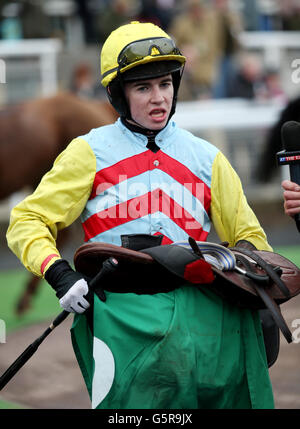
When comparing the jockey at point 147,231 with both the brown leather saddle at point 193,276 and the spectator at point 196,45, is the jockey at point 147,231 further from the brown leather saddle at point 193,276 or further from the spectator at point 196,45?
the spectator at point 196,45

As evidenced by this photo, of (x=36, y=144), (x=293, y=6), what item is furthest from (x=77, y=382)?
(x=293, y=6)

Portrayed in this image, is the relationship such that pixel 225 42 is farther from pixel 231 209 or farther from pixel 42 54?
pixel 231 209

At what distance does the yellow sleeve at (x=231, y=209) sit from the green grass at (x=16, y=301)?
12.3 ft

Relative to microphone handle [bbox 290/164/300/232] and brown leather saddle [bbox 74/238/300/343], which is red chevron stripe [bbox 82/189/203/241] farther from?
microphone handle [bbox 290/164/300/232]

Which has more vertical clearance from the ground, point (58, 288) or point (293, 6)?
point (58, 288)

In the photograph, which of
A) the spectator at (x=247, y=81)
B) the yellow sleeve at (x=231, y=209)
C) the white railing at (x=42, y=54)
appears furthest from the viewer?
the spectator at (x=247, y=81)

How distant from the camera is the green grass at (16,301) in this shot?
264 inches

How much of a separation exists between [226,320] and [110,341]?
1.22 ft

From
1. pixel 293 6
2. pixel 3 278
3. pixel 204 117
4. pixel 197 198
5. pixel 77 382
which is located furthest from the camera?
pixel 293 6

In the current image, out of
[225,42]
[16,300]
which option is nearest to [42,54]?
[225,42]

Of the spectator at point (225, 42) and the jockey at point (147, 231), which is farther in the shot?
the spectator at point (225, 42)

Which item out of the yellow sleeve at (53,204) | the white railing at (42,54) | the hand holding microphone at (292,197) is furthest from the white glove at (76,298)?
the white railing at (42,54)

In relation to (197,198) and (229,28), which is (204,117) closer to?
(229,28)
